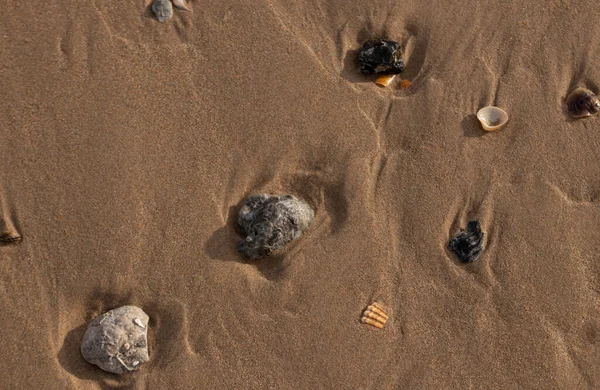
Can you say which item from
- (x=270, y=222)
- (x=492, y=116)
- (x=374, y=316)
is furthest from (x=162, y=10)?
(x=374, y=316)

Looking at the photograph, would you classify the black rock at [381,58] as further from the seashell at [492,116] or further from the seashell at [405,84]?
the seashell at [492,116]

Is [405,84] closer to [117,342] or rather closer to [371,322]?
[371,322]

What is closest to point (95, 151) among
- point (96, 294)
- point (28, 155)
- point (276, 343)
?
point (28, 155)

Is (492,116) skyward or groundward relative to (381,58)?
groundward

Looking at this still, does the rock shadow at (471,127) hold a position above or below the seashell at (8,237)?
above

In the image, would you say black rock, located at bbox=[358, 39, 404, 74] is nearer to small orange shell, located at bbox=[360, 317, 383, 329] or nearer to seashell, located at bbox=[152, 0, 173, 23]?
seashell, located at bbox=[152, 0, 173, 23]

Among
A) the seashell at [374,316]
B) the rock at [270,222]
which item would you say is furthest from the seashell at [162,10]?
the seashell at [374,316]

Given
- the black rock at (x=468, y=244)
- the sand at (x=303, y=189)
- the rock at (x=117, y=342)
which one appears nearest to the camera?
the rock at (x=117, y=342)
